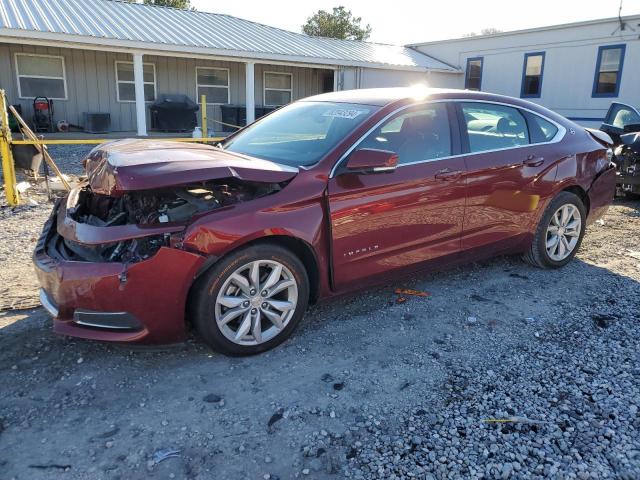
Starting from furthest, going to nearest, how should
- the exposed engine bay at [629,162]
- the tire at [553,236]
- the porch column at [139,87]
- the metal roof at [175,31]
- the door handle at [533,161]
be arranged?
the porch column at [139,87] → the metal roof at [175,31] → the exposed engine bay at [629,162] → the tire at [553,236] → the door handle at [533,161]

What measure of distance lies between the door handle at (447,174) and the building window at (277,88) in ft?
56.4

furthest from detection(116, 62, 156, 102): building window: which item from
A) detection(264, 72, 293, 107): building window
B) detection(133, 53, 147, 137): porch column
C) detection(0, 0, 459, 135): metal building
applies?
detection(264, 72, 293, 107): building window

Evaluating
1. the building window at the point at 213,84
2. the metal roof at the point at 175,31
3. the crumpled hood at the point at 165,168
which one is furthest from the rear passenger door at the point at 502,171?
the building window at the point at 213,84

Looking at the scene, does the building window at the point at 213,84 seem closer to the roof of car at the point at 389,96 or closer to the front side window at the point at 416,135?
the roof of car at the point at 389,96

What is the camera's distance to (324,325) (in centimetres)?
384

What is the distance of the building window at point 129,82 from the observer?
17.2m

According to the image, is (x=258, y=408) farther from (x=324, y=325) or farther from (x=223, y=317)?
(x=324, y=325)

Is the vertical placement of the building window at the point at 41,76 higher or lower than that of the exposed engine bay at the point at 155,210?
higher

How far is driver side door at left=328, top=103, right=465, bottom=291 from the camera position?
11.7 ft

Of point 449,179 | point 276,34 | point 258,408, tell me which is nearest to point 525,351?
point 449,179

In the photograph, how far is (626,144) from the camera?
8.02 metres

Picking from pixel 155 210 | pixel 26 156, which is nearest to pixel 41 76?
pixel 26 156

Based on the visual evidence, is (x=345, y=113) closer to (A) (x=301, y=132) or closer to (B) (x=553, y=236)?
(A) (x=301, y=132)

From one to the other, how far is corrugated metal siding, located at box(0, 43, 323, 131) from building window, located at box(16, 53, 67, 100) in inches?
5.2
